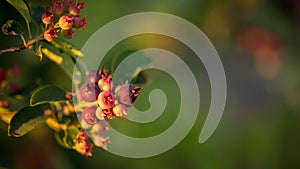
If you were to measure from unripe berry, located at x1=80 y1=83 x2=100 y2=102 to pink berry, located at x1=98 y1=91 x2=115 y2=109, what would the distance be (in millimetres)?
33

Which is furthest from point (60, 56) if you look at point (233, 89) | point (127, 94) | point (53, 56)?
point (233, 89)

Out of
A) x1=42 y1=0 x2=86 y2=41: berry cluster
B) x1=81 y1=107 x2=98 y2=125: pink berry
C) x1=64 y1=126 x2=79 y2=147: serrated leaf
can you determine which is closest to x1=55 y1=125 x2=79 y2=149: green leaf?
x1=64 y1=126 x2=79 y2=147: serrated leaf

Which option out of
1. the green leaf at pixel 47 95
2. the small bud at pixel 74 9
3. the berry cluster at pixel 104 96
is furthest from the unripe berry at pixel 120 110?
the small bud at pixel 74 9

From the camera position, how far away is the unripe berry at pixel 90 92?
3.80 ft

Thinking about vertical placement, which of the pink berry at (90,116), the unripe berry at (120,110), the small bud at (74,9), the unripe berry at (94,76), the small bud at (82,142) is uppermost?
the small bud at (74,9)

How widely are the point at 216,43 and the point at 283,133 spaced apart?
0.54 metres

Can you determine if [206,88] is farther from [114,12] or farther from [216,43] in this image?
[114,12]

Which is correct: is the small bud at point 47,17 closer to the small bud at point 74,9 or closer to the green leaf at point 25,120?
the small bud at point 74,9

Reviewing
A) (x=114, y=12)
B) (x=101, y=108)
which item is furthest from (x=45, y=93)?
(x=114, y=12)

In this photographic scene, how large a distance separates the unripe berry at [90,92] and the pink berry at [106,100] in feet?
0.11

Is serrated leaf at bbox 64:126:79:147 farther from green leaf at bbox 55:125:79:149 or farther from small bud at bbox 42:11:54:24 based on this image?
small bud at bbox 42:11:54:24

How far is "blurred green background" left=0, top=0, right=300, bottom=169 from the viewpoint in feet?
7.59

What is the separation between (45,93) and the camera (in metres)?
1.14

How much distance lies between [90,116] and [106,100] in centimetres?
8
